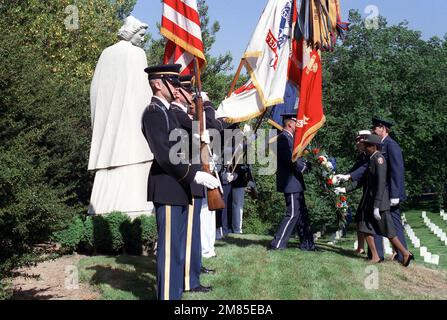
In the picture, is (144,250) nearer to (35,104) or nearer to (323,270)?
(323,270)

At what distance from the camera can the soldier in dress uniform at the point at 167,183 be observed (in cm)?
560

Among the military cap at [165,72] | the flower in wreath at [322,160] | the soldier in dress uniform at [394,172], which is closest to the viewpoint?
the military cap at [165,72]

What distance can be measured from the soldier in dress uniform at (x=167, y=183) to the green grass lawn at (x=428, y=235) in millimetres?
5658

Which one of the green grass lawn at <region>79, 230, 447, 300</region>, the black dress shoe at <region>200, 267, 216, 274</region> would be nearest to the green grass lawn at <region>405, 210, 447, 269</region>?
the green grass lawn at <region>79, 230, 447, 300</region>

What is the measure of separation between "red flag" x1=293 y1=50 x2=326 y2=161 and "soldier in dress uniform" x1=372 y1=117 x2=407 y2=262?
1.03m

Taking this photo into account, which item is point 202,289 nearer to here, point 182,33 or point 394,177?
point 182,33

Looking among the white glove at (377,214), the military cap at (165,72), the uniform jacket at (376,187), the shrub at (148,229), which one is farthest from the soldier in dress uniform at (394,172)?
the military cap at (165,72)

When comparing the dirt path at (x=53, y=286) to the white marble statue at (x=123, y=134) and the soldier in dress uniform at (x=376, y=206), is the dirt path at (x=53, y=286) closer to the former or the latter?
the white marble statue at (x=123, y=134)

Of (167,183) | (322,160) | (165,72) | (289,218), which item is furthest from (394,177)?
(165,72)

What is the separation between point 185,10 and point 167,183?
3.14 meters

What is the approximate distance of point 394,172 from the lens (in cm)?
853

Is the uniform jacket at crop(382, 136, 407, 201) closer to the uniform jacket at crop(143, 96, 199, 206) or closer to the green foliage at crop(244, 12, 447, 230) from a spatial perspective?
the uniform jacket at crop(143, 96, 199, 206)
